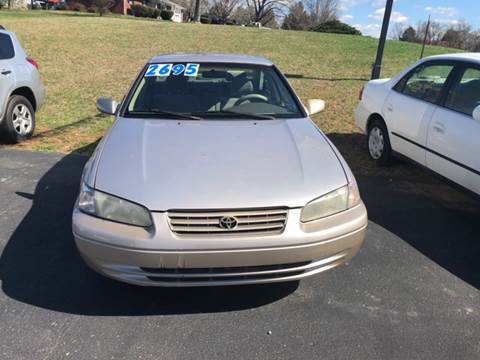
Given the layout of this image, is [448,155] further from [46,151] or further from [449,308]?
[46,151]

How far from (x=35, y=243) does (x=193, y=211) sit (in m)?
1.82

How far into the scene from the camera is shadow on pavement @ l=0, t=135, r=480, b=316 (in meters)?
2.81

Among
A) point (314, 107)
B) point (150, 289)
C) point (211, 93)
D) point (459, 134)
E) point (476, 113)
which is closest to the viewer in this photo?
point (150, 289)

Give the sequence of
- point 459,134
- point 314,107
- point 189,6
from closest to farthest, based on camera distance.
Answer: point 459,134, point 314,107, point 189,6

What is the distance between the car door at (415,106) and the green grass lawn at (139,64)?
72cm

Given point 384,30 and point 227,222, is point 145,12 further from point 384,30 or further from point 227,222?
point 227,222

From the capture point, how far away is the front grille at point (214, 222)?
2385 millimetres

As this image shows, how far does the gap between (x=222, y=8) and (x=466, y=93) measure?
217 feet

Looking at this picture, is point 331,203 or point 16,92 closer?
point 331,203

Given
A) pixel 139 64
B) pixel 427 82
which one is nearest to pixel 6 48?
pixel 427 82

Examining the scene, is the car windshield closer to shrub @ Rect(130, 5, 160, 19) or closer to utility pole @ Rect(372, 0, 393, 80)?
utility pole @ Rect(372, 0, 393, 80)

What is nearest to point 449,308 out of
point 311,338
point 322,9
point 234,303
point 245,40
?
point 311,338

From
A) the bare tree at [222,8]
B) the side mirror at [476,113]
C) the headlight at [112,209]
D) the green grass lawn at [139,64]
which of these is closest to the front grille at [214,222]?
the headlight at [112,209]

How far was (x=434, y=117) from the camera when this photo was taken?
4.42 m
